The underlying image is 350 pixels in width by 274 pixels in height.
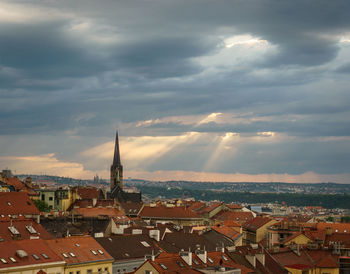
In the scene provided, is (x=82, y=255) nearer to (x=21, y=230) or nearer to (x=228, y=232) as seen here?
(x=21, y=230)

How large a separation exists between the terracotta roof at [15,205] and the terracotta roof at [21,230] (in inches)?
1178

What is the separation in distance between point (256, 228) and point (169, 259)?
105277mm

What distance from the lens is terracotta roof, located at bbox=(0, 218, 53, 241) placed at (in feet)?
273

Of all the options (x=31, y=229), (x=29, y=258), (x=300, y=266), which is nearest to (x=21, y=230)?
(x=31, y=229)

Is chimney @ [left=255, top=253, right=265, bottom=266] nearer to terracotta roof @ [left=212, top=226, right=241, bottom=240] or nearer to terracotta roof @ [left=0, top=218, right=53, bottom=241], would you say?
terracotta roof @ [left=0, top=218, right=53, bottom=241]

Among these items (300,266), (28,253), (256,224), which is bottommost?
(300,266)

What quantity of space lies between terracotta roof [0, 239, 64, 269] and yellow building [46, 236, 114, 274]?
172 cm

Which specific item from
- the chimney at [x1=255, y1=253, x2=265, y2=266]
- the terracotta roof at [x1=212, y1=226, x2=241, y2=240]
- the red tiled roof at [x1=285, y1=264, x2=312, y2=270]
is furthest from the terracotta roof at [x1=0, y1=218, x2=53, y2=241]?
the terracotta roof at [x1=212, y1=226, x2=241, y2=240]

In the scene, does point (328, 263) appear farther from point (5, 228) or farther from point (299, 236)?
point (5, 228)

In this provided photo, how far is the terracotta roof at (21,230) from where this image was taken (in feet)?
273

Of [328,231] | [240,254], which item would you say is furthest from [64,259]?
[328,231]

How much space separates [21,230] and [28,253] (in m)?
13.7

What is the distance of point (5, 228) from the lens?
85125 mm

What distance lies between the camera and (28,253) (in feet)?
244
